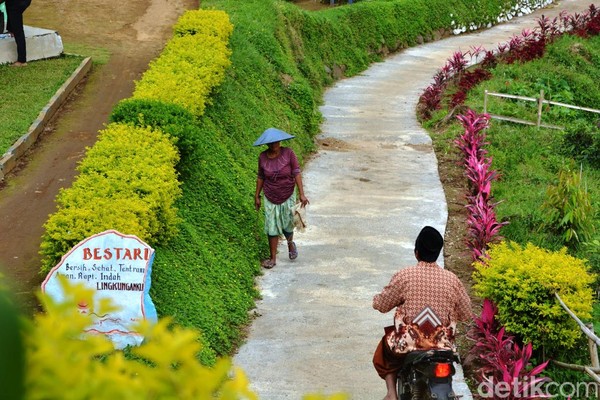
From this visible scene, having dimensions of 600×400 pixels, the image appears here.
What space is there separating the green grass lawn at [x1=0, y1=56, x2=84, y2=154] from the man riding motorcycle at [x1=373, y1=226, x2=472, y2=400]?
618cm

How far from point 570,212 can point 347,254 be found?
2.64m

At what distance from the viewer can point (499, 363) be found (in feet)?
24.1

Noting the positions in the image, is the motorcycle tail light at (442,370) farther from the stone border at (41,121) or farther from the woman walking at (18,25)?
the woman walking at (18,25)

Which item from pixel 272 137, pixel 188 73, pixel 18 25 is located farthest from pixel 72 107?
pixel 272 137

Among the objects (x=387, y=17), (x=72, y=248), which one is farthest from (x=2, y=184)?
(x=387, y=17)

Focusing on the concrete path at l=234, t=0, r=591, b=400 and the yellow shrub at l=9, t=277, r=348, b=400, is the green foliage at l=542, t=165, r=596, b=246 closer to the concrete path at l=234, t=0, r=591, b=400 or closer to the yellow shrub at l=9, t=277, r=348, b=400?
the concrete path at l=234, t=0, r=591, b=400

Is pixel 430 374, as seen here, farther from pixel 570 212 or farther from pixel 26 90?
pixel 26 90

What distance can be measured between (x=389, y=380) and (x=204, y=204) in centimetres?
410

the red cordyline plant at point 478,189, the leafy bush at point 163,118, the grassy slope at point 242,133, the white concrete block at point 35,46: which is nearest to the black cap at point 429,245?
the grassy slope at point 242,133

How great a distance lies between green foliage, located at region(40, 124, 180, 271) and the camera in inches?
287

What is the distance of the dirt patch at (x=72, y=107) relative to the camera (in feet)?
28.0

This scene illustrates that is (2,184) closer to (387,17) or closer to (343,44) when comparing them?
(343,44)

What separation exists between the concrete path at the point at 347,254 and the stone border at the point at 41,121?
3278 mm

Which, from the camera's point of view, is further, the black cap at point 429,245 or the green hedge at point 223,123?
the green hedge at point 223,123
